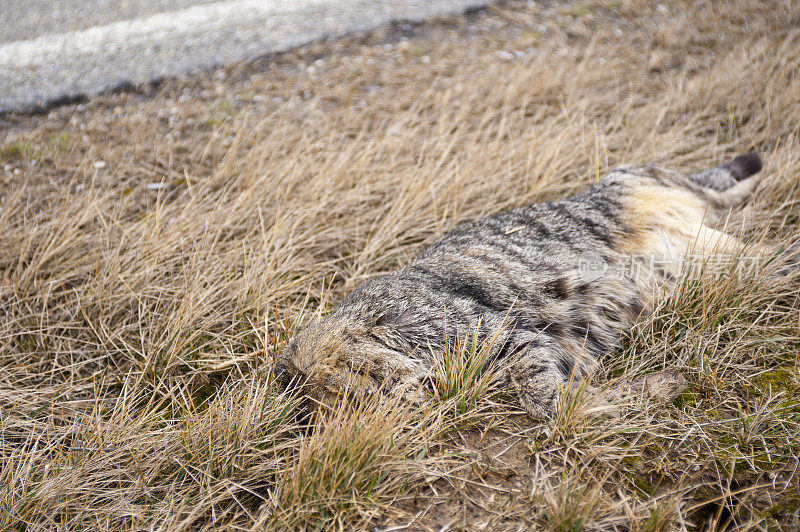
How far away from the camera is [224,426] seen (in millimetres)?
2162

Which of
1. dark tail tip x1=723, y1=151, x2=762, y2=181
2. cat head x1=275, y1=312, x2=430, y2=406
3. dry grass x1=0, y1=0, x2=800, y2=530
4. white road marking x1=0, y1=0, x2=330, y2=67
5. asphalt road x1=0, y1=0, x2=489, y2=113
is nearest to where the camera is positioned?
dry grass x1=0, y1=0, x2=800, y2=530

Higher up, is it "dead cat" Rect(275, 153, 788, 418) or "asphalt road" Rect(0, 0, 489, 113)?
"asphalt road" Rect(0, 0, 489, 113)

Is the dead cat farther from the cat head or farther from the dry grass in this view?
the dry grass

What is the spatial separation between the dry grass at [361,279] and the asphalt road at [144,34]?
26 centimetres

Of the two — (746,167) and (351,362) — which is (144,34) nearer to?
(351,362)

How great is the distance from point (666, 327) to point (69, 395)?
10.0 ft

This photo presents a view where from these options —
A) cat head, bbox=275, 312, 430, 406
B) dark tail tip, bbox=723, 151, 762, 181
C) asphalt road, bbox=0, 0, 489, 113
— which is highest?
asphalt road, bbox=0, 0, 489, 113

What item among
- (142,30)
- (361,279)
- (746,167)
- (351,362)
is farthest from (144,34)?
(746,167)

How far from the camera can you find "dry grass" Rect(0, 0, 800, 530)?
2.01 meters

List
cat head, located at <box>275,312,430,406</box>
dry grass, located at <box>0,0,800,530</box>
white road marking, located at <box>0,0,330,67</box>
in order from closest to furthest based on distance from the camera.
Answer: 1. dry grass, located at <box>0,0,800,530</box>
2. cat head, located at <box>275,312,430,406</box>
3. white road marking, located at <box>0,0,330,67</box>

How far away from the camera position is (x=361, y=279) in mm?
3234

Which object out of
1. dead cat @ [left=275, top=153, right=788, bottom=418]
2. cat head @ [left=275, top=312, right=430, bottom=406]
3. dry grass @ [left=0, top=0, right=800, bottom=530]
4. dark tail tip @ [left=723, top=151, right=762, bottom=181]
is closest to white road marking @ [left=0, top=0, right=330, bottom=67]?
dry grass @ [left=0, top=0, right=800, bottom=530]

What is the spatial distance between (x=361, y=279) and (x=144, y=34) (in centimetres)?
366

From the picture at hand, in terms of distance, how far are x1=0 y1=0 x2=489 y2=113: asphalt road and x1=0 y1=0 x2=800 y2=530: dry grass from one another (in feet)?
0.87
